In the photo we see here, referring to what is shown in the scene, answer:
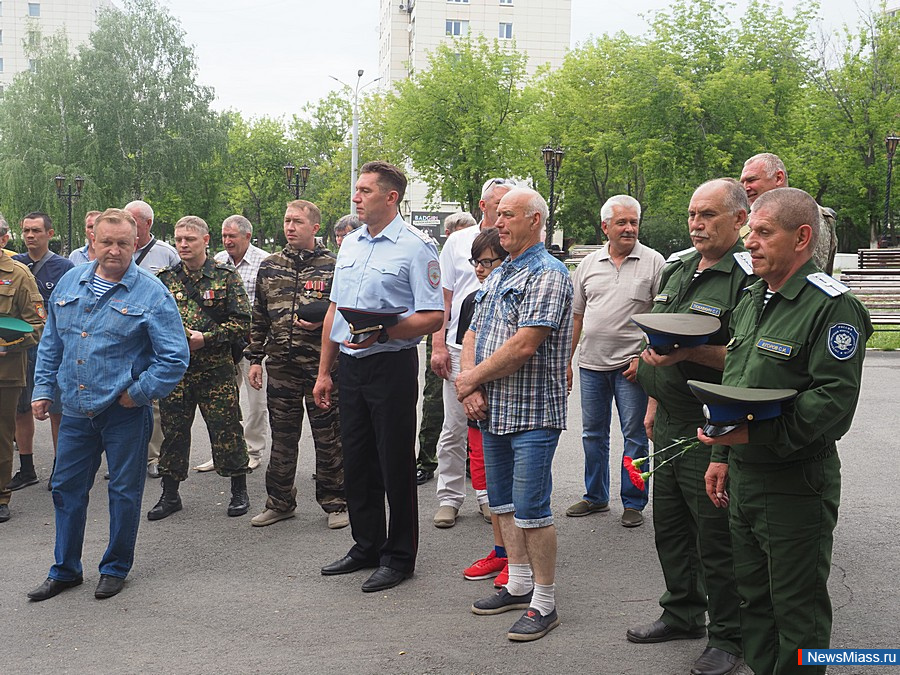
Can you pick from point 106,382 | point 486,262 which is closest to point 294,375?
point 106,382

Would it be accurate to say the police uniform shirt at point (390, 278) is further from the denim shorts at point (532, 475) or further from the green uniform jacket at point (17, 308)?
the green uniform jacket at point (17, 308)

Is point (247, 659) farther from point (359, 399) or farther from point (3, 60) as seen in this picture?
point (3, 60)

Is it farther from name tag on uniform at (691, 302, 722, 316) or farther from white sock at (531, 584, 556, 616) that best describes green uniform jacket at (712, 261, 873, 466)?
white sock at (531, 584, 556, 616)

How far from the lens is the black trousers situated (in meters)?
5.20

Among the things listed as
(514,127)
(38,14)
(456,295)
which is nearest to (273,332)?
(456,295)

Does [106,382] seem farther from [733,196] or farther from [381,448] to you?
[733,196]

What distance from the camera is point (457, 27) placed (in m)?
74.3

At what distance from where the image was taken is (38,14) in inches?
3612

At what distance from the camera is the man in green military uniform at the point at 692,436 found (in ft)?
13.1

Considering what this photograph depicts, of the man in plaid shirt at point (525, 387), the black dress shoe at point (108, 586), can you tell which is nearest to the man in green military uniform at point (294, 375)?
the black dress shoe at point (108, 586)

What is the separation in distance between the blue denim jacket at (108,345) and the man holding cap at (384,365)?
104 cm

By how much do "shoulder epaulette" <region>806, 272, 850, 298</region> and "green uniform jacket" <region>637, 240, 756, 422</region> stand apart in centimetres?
69

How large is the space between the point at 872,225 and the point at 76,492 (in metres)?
43.9

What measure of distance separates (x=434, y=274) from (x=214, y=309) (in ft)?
7.34
